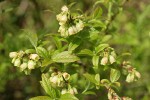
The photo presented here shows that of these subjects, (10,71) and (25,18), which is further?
(25,18)

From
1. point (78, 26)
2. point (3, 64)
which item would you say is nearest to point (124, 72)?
A: point (78, 26)

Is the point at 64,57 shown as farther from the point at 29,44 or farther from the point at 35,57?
the point at 29,44

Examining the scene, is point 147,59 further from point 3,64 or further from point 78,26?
point 78,26

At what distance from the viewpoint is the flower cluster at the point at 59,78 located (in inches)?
72.5

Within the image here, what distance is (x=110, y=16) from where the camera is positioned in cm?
256

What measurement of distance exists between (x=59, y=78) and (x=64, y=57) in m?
0.12

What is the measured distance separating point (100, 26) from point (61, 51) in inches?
11.2

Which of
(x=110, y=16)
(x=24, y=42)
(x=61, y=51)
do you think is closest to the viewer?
(x=61, y=51)

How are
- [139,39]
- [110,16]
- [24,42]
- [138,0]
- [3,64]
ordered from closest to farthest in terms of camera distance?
[110,16] < [3,64] < [24,42] < [139,39] < [138,0]

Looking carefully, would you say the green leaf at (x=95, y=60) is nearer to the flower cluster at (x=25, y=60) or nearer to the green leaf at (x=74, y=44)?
the green leaf at (x=74, y=44)

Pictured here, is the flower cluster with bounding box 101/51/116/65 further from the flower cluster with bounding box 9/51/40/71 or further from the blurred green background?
the blurred green background

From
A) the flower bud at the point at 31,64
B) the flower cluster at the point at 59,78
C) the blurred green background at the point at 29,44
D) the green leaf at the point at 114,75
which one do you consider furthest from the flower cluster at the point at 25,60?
the blurred green background at the point at 29,44

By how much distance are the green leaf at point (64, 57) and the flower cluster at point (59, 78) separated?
7 centimetres

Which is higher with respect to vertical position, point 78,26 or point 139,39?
point 139,39
